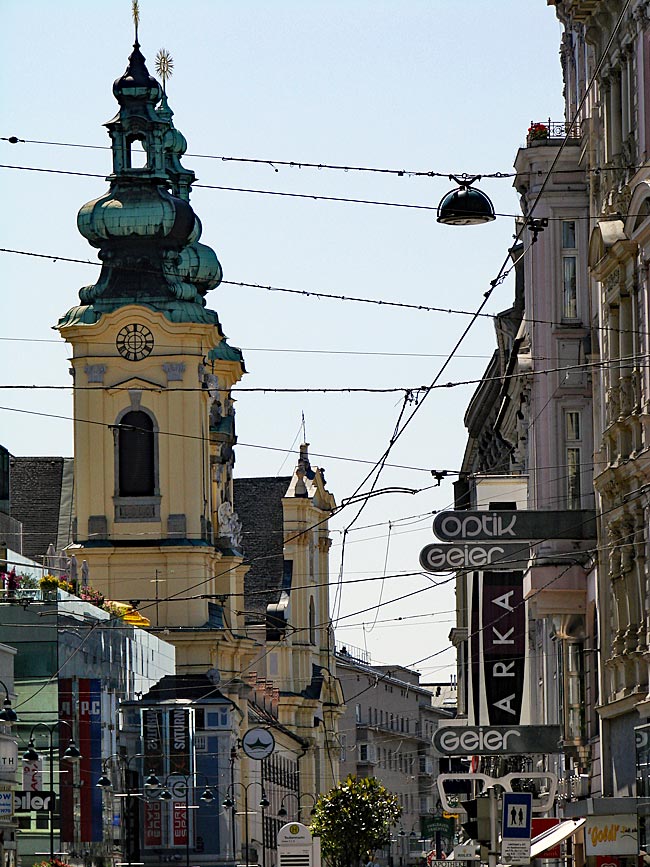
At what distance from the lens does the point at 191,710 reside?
7256 centimetres

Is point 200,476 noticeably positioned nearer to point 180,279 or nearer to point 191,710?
point 180,279

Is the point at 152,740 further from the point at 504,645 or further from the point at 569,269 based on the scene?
the point at 569,269

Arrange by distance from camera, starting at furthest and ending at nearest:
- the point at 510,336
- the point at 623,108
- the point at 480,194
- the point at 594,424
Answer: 1. the point at 510,336
2. the point at 594,424
3. the point at 623,108
4. the point at 480,194

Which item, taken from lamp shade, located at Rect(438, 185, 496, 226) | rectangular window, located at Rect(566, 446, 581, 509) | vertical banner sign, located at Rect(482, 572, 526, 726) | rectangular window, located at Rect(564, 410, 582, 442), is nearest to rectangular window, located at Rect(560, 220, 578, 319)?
rectangular window, located at Rect(564, 410, 582, 442)

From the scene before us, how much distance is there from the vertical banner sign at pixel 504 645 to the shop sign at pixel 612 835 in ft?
18.8

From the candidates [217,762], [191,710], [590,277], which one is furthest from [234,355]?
[590,277]

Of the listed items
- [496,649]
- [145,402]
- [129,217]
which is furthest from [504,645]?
[129,217]

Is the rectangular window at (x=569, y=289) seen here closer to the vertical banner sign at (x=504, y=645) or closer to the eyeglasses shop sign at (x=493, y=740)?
the vertical banner sign at (x=504, y=645)

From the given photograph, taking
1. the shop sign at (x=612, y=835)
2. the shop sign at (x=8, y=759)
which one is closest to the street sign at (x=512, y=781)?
the shop sign at (x=612, y=835)

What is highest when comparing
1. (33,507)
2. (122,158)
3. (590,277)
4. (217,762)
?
(122,158)

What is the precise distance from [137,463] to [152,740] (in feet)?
64.6

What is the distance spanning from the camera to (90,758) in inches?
2208

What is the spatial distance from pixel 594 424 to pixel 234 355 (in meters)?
64.3

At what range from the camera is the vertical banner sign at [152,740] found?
67.0 meters
